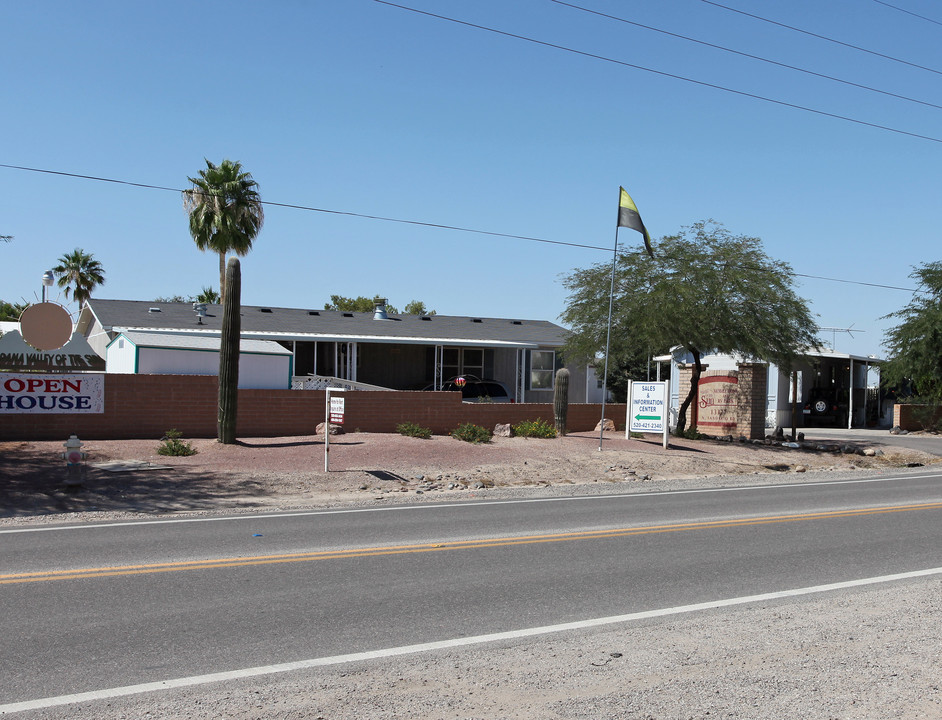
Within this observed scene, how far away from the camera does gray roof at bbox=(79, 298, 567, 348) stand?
3234 cm

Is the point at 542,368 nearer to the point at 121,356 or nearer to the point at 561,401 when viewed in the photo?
the point at 561,401

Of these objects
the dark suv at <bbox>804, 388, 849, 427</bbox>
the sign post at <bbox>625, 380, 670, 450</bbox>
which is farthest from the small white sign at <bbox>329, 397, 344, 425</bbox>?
the dark suv at <bbox>804, 388, 849, 427</bbox>

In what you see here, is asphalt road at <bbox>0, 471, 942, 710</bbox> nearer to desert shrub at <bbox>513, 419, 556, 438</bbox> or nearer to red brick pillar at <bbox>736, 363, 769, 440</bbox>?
desert shrub at <bbox>513, 419, 556, 438</bbox>

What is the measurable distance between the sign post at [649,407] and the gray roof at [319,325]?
6970 millimetres

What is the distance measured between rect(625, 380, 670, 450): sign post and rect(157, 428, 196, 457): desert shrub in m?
11.5

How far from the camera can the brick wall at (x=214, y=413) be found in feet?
64.5

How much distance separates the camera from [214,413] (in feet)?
69.7

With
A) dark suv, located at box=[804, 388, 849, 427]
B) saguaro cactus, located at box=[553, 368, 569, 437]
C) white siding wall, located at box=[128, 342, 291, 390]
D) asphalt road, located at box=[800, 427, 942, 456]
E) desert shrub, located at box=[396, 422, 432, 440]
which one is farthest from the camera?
dark suv, located at box=[804, 388, 849, 427]

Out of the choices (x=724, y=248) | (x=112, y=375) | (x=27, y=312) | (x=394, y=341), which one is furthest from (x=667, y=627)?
(x=394, y=341)

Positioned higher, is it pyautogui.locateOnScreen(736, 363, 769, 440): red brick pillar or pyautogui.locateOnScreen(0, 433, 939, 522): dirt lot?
pyautogui.locateOnScreen(736, 363, 769, 440): red brick pillar

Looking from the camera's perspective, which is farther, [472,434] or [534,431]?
[534,431]

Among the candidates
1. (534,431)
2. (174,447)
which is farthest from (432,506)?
(534,431)

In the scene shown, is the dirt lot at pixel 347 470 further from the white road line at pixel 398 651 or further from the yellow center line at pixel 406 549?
the white road line at pixel 398 651

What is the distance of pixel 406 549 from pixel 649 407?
14747 mm
